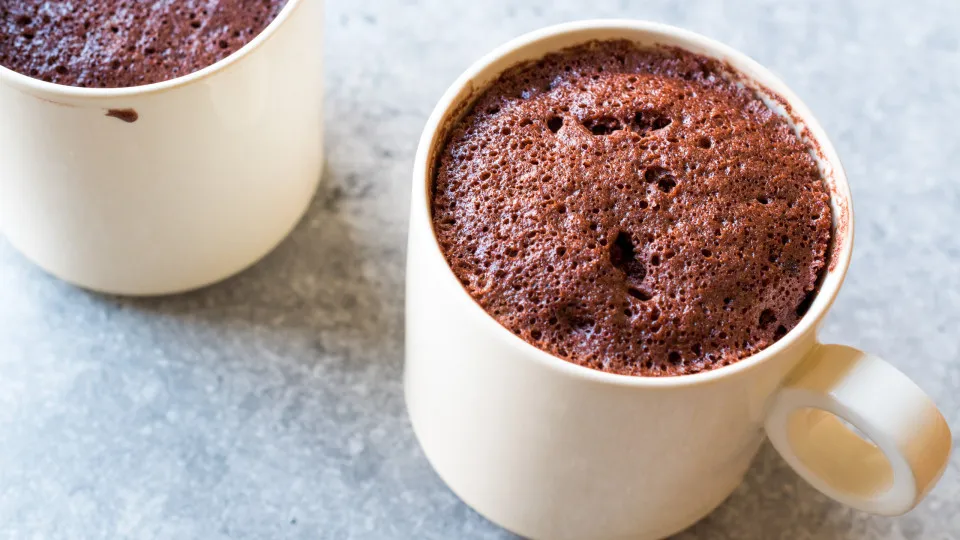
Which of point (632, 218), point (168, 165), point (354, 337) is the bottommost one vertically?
point (354, 337)

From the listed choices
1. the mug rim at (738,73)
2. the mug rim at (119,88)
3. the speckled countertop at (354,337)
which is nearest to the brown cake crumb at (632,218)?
the mug rim at (738,73)

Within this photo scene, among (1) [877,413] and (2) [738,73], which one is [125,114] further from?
(1) [877,413]

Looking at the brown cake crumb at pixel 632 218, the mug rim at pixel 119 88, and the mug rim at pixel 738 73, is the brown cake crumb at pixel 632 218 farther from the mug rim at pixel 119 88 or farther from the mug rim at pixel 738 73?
the mug rim at pixel 119 88

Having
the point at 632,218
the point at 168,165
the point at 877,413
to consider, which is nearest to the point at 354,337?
the point at 168,165

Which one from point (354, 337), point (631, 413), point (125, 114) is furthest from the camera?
point (354, 337)

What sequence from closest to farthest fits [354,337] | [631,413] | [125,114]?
1. [631,413]
2. [125,114]
3. [354,337]

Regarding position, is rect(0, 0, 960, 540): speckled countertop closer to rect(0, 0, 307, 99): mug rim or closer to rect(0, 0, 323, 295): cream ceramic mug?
rect(0, 0, 323, 295): cream ceramic mug
